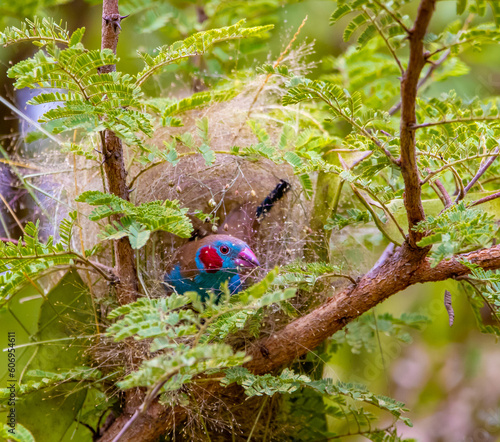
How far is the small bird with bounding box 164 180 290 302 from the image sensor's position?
1.62 meters

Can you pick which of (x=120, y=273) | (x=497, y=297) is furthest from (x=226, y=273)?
(x=497, y=297)

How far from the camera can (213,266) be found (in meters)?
1.66

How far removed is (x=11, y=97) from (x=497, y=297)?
1.68m

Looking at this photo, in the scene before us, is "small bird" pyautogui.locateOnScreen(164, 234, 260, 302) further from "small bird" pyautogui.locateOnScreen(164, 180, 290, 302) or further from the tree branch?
the tree branch

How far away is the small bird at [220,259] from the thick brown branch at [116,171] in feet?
0.65

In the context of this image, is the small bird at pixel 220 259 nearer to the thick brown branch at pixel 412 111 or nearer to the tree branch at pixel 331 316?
the tree branch at pixel 331 316

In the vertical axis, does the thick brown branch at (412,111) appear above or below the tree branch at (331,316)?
above

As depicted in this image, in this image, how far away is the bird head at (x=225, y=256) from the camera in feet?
5.30

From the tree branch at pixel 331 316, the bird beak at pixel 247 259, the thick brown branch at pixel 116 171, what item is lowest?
the tree branch at pixel 331 316

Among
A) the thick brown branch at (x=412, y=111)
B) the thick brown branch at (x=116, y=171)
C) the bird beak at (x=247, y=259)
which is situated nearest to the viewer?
the thick brown branch at (x=412, y=111)

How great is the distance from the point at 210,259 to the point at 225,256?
0.05 m

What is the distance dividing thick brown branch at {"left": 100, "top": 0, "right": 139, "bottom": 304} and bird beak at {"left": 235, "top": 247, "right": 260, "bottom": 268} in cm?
32

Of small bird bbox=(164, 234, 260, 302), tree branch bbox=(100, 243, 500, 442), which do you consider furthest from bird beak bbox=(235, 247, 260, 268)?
tree branch bbox=(100, 243, 500, 442)

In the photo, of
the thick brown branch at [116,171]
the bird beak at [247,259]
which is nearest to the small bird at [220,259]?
the bird beak at [247,259]
